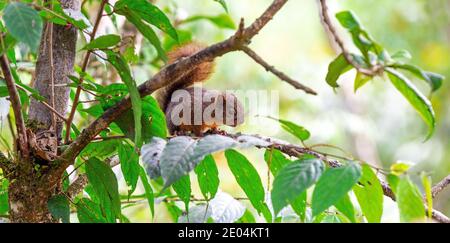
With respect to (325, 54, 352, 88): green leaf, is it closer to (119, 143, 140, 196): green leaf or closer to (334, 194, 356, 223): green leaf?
(334, 194, 356, 223): green leaf

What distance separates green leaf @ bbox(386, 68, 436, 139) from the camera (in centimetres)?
81

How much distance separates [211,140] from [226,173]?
4.07 meters

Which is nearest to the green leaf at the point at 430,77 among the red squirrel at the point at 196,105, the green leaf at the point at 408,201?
the green leaf at the point at 408,201

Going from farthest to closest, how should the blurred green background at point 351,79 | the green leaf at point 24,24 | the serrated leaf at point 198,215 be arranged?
1. the blurred green background at point 351,79
2. the serrated leaf at point 198,215
3. the green leaf at point 24,24

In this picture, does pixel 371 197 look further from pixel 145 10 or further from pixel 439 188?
pixel 145 10

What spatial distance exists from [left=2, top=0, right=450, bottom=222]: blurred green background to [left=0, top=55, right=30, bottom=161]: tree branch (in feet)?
11.5

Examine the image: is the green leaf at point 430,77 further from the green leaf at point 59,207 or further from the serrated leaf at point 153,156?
the green leaf at point 59,207

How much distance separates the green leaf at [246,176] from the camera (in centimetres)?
100

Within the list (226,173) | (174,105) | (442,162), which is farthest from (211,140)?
(442,162)

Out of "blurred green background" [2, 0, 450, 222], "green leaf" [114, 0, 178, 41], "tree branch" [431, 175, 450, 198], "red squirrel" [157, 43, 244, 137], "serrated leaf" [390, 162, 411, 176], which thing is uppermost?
"blurred green background" [2, 0, 450, 222]

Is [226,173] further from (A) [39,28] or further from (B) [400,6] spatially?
(A) [39,28]

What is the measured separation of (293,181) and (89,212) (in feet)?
1.62

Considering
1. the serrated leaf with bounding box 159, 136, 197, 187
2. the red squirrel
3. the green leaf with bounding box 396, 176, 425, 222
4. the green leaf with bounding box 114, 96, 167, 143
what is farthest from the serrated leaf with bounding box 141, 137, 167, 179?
the red squirrel

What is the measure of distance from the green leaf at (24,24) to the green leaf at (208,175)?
389mm
